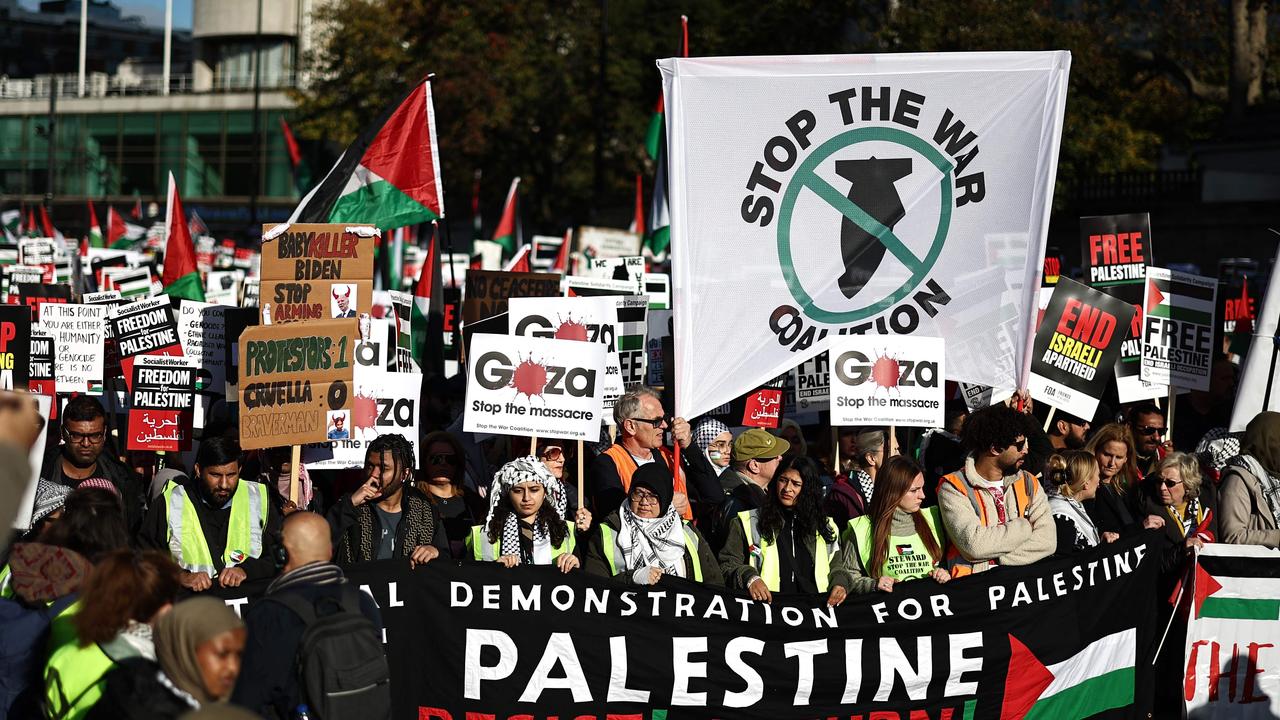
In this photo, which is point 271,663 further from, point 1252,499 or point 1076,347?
point 1076,347

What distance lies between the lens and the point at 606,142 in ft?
132

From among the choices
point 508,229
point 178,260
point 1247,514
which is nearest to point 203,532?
point 1247,514

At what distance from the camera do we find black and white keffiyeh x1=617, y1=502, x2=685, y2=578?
7.07m

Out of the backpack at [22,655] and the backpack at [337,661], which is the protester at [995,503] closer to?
the backpack at [337,661]

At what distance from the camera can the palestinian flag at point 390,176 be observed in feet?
33.4

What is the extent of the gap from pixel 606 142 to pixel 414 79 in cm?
567

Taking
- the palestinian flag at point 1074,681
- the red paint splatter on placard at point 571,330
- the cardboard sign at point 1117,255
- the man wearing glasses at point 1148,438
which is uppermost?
the cardboard sign at point 1117,255

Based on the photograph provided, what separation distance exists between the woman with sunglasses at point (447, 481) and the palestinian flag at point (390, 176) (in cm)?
256

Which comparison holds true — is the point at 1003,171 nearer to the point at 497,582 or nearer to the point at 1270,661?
the point at 1270,661

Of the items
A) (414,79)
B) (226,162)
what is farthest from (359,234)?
(226,162)

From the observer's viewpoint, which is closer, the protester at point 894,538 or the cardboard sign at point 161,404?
the protester at point 894,538

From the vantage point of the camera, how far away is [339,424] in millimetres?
8453

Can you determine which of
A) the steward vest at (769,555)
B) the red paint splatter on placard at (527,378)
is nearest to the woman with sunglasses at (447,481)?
the red paint splatter on placard at (527,378)

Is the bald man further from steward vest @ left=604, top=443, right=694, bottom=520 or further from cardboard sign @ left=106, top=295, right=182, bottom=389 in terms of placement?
cardboard sign @ left=106, top=295, right=182, bottom=389
